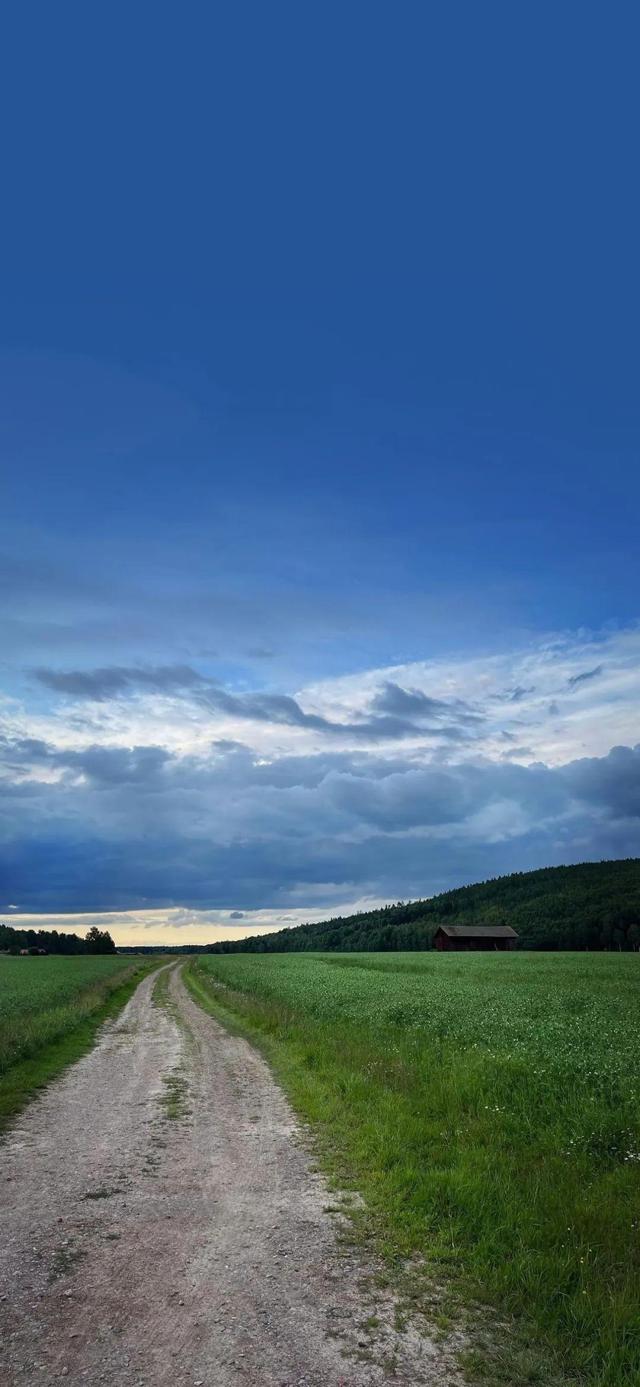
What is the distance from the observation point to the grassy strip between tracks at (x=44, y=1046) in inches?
674

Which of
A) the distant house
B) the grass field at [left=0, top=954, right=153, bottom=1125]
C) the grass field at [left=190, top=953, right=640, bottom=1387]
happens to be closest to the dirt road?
the grass field at [left=190, top=953, right=640, bottom=1387]

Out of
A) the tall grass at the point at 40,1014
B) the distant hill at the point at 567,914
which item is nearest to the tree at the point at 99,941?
the distant hill at the point at 567,914

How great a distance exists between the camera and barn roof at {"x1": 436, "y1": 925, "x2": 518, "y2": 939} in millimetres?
149625

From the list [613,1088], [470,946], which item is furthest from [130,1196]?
[470,946]

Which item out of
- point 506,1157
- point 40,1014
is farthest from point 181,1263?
point 40,1014

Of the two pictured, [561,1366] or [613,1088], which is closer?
[561,1366]

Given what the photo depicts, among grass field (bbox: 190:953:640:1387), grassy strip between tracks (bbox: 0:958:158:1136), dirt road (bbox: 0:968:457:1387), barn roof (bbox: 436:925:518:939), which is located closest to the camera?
dirt road (bbox: 0:968:457:1387)

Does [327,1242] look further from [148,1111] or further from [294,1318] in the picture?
[148,1111]

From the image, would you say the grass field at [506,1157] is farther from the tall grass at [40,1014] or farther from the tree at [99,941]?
the tree at [99,941]

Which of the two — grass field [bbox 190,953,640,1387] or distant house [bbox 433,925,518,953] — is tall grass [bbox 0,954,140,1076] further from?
distant house [bbox 433,925,518,953]

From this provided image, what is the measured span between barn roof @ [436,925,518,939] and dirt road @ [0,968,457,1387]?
469 ft

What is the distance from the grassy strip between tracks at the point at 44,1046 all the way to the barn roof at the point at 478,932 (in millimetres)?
122488

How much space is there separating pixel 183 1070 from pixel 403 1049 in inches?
235

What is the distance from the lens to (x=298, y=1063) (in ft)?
65.9
